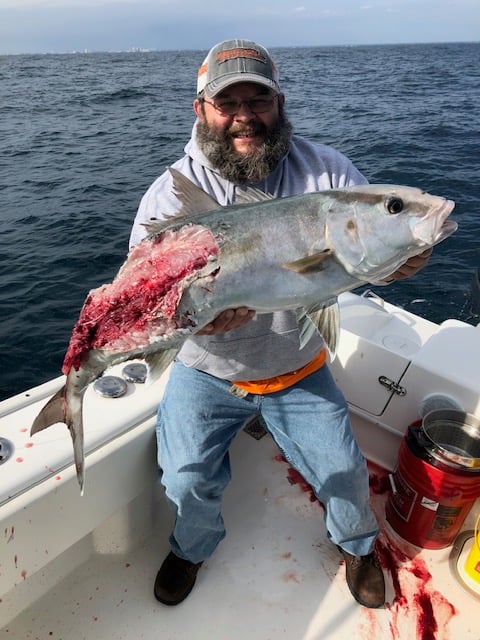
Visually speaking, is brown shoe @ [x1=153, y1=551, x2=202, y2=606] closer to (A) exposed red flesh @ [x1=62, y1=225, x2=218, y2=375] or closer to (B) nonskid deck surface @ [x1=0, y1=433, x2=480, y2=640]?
(B) nonskid deck surface @ [x1=0, y1=433, x2=480, y2=640]

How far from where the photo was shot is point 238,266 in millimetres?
2195

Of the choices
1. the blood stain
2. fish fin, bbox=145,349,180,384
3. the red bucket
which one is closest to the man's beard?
fish fin, bbox=145,349,180,384

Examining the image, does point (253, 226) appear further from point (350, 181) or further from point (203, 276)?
point (350, 181)

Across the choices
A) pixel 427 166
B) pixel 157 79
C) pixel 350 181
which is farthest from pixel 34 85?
pixel 350 181

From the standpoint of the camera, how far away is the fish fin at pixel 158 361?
7.33ft

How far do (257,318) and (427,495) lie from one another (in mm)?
1631

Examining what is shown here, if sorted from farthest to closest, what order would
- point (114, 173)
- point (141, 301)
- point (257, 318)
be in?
1. point (114, 173)
2. point (257, 318)
3. point (141, 301)

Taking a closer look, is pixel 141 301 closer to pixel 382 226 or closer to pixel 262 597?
pixel 382 226

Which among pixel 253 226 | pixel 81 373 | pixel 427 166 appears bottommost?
pixel 427 166

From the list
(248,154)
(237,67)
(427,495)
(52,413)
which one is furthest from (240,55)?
(427,495)

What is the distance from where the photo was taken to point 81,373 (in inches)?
87.9

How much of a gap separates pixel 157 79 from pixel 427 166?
41.1 metres

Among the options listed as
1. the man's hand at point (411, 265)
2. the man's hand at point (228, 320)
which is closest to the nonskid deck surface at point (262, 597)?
the man's hand at point (228, 320)

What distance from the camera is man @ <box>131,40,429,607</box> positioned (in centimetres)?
312
